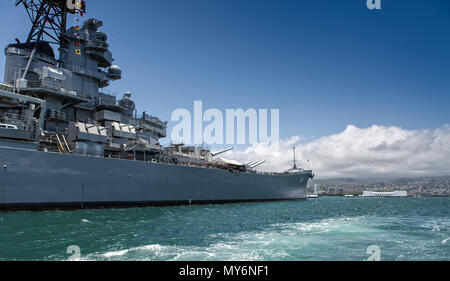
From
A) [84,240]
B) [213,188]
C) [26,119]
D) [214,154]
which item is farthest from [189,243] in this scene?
[214,154]

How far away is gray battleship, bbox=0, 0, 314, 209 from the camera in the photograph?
17.9 metres

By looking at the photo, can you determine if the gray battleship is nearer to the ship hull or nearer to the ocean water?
the ship hull

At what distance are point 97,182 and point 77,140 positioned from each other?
3632mm

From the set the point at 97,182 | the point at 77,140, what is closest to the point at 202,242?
the point at 97,182

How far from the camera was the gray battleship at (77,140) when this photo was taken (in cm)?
1789

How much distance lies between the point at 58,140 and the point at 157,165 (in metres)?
7.72

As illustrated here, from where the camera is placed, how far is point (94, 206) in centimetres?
2061

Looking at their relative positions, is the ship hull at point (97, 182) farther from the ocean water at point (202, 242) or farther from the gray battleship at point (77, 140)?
the ocean water at point (202, 242)

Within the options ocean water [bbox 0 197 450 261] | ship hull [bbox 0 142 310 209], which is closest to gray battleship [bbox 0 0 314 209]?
ship hull [bbox 0 142 310 209]

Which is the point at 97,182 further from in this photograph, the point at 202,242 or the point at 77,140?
the point at 202,242

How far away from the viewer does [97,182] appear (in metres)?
20.8

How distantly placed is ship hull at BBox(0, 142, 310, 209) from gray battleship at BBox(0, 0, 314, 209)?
6 cm

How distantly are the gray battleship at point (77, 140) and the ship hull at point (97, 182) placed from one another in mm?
58
